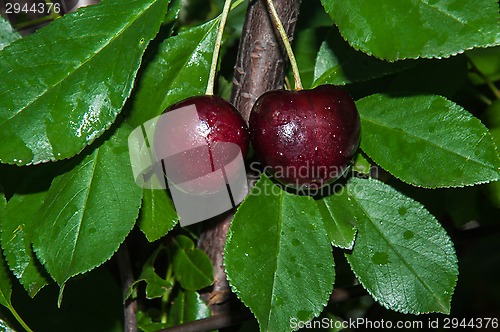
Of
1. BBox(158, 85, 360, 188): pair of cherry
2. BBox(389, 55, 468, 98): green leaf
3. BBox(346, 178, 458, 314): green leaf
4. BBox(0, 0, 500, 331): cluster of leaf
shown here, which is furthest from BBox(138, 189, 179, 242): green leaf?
BBox(389, 55, 468, 98): green leaf

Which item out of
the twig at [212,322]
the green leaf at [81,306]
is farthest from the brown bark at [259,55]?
the green leaf at [81,306]

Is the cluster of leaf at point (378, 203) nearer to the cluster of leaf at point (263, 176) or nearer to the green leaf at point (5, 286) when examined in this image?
the cluster of leaf at point (263, 176)

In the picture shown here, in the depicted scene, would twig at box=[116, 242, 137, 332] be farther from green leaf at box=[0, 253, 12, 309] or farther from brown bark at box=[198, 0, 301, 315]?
brown bark at box=[198, 0, 301, 315]

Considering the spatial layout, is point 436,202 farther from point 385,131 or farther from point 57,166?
point 57,166

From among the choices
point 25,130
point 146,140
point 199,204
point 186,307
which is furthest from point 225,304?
point 25,130

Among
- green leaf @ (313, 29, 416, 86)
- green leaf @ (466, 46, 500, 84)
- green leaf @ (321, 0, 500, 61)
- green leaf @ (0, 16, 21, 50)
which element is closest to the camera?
green leaf @ (321, 0, 500, 61)
